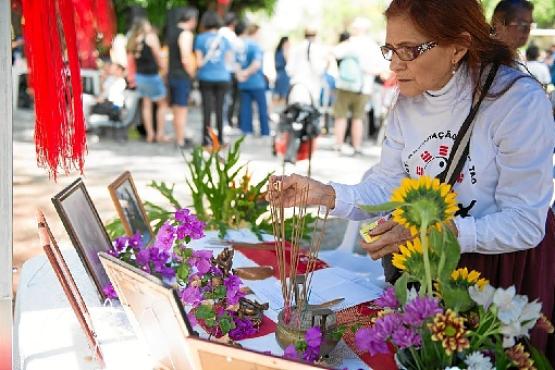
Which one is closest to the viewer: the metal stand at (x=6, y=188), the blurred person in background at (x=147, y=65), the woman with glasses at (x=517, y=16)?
the metal stand at (x=6, y=188)

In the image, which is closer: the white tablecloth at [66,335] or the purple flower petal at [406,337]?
the purple flower petal at [406,337]

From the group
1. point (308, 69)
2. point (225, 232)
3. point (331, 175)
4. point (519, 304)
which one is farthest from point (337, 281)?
point (308, 69)

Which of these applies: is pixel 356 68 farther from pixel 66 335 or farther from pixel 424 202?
pixel 424 202

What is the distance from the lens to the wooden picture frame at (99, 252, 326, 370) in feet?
3.06

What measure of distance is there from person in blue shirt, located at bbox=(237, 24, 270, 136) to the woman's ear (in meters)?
6.62

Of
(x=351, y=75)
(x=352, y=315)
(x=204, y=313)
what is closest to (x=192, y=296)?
(x=204, y=313)

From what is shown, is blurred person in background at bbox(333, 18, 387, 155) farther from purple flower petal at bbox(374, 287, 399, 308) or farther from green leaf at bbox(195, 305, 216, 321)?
purple flower petal at bbox(374, 287, 399, 308)

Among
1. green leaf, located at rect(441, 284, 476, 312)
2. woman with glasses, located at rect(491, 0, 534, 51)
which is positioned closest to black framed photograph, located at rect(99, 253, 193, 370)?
green leaf, located at rect(441, 284, 476, 312)

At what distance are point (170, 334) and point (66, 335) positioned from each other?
1.87 ft

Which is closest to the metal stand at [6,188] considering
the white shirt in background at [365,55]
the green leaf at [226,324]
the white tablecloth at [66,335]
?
the white tablecloth at [66,335]

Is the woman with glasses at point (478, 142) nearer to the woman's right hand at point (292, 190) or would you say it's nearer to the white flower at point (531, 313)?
the woman's right hand at point (292, 190)

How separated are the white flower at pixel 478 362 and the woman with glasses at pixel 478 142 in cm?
40

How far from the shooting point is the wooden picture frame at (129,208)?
6.82ft

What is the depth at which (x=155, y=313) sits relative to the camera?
42.6 inches
